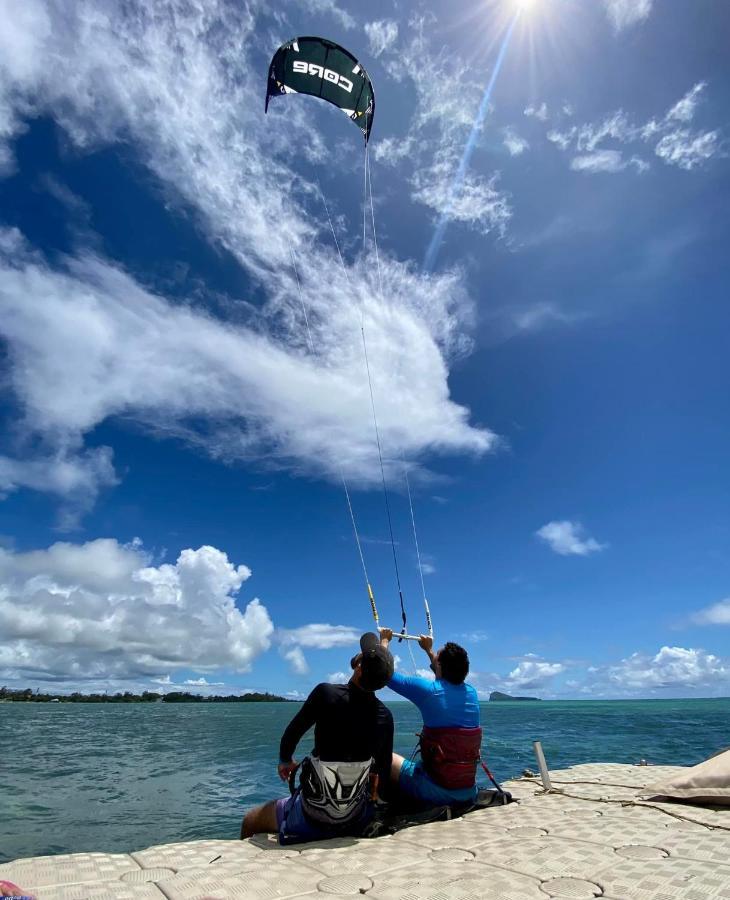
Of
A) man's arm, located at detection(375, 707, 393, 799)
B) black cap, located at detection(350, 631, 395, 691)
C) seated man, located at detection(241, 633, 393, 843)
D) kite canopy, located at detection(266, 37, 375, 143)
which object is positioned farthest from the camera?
kite canopy, located at detection(266, 37, 375, 143)

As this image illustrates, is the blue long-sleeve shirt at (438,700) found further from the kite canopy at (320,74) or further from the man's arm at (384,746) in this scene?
the kite canopy at (320,74)

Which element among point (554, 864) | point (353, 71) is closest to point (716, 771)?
point (554, 864)

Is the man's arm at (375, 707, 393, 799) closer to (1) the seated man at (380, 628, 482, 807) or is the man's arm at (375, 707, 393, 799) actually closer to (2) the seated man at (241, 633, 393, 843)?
(2) the seated man at (241, 633, 393, 843)

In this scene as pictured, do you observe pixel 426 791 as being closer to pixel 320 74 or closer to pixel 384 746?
pixel 384 746

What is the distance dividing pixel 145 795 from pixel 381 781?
459 inches

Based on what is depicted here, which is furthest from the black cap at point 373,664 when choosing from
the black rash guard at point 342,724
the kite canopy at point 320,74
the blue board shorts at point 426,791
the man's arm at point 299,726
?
the kite canopy at point 320,74

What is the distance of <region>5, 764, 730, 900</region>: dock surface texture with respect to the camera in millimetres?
2967

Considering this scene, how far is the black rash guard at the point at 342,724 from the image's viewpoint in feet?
14.0

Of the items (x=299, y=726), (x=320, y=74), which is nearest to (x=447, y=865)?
(x=299, y=726)

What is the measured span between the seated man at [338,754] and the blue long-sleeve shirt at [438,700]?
78 cm

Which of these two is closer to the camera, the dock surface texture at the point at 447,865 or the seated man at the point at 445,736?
the dock surface texture at the point at 447,865

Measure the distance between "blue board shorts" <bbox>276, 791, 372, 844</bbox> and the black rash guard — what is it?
374mm

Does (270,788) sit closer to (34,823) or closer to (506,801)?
(34,823)

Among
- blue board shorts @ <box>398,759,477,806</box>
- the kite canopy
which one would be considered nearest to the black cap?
blue board shorts @ <box>398,759,477,806</box>
